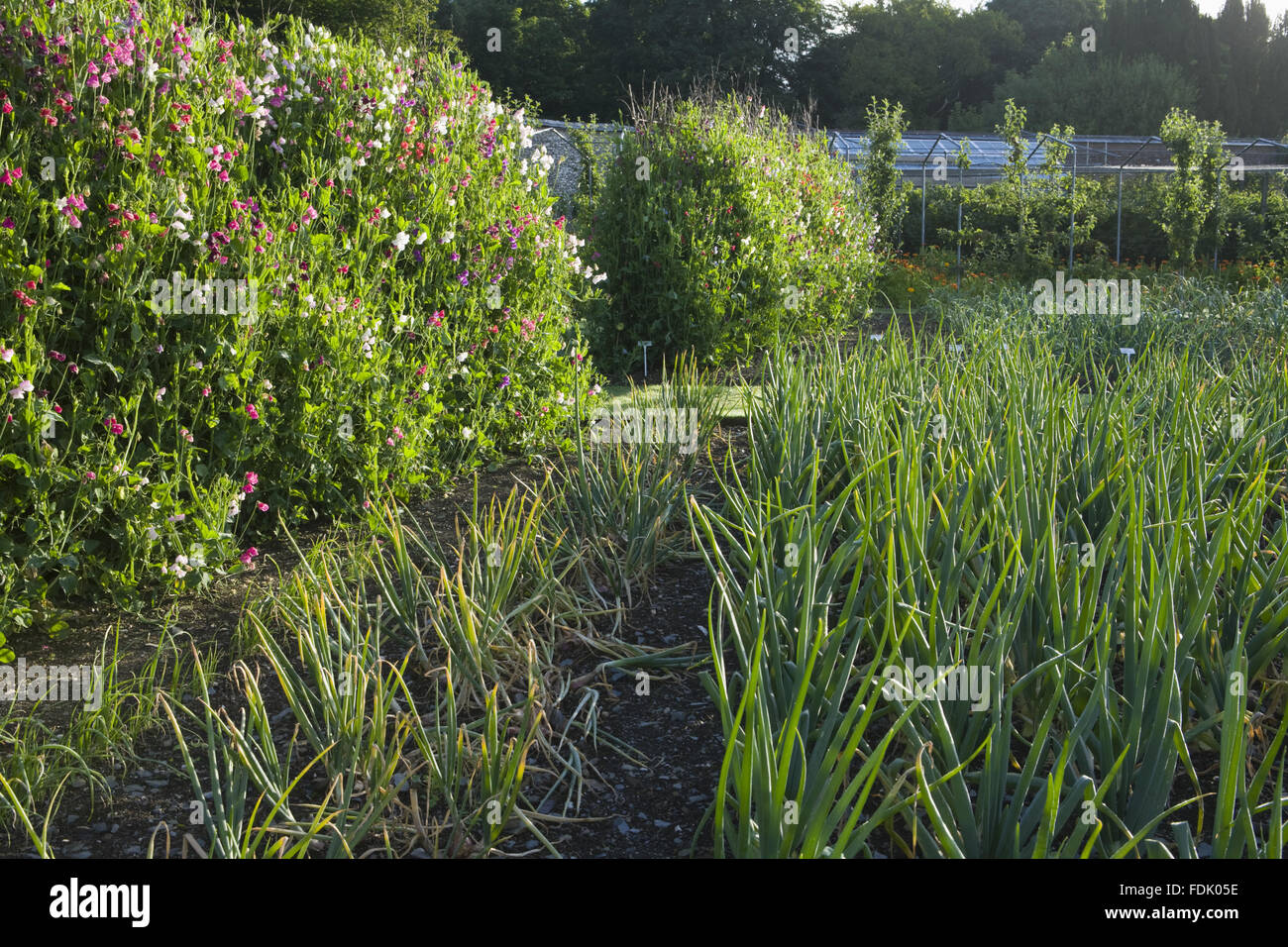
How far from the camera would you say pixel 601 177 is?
9.00 m

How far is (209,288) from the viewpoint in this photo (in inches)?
137

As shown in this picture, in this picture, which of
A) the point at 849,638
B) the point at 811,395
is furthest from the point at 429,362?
the point at 849,638

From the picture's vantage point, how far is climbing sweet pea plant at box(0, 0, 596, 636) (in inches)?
125

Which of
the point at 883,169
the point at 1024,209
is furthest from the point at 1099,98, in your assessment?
the point at 1024,209

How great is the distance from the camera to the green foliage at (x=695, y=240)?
8289 millimetres
